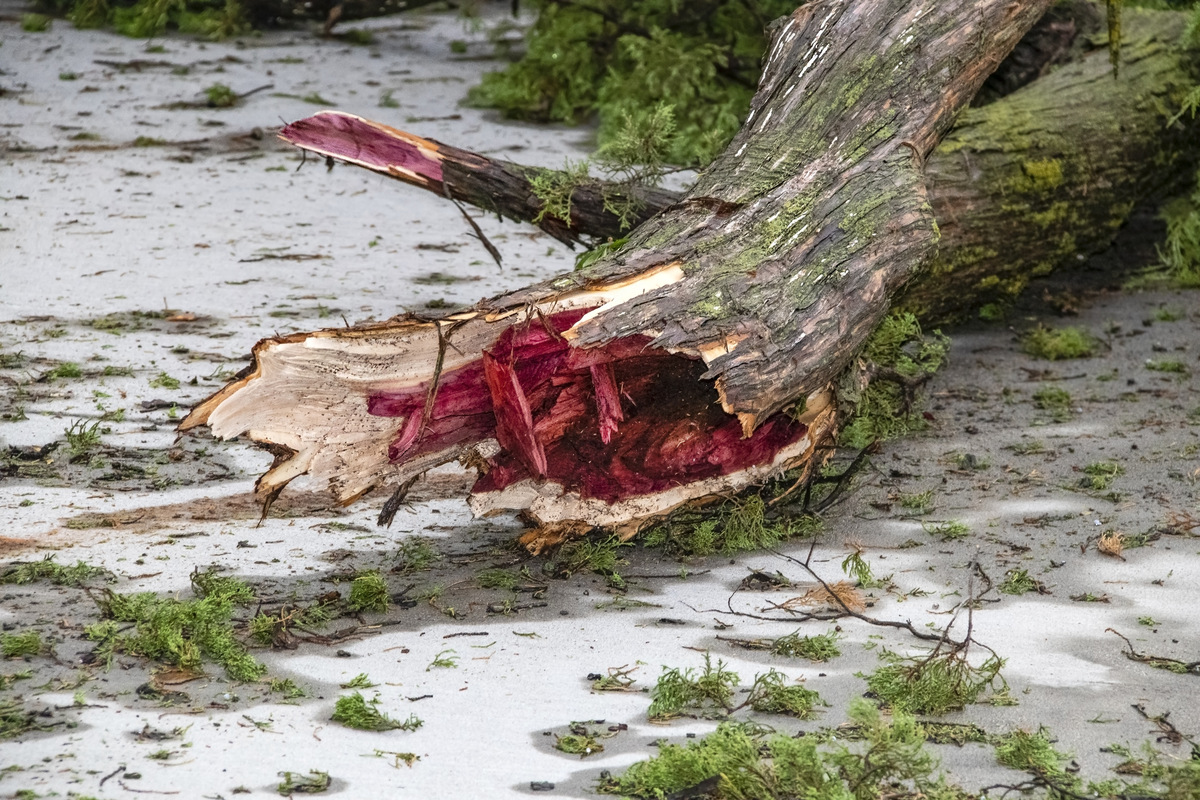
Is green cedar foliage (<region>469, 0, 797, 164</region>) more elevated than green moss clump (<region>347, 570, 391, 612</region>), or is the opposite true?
green cedar foliage (<region>469, 0, 797, 164</region>)

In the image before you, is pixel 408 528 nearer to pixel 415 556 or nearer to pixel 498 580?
pixel 415 556

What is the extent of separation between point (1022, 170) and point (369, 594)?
13.1 feet

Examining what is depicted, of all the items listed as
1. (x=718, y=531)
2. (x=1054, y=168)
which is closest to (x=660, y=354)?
(x=718, y=531)

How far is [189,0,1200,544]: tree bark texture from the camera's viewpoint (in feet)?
11.3

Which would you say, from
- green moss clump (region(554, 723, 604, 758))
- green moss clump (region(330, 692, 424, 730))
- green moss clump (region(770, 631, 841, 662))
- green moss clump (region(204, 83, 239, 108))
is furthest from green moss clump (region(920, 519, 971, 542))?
green moss clump (region(204, 83, 239, 108))

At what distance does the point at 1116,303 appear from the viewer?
6.62 meters

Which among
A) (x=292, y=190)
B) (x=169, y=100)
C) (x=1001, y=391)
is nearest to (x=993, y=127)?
(x=1001, y=391)

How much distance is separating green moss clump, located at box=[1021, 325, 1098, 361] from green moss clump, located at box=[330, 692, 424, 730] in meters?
4.15

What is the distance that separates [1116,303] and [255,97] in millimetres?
5993

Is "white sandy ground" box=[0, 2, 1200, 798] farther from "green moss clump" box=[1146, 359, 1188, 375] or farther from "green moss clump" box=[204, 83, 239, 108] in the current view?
"green moss clump" box=[204, 83, 239, 108]

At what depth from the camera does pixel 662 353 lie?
3773 millimetres

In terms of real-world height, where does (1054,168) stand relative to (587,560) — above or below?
above

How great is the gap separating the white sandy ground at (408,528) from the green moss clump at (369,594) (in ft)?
0.19

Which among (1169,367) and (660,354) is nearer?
(660,354)
